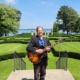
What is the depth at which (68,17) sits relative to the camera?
272 feet

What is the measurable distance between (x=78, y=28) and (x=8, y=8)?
26393 millimetres

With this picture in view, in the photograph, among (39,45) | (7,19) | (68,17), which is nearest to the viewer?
(39,45)

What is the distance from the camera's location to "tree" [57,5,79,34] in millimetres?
81750

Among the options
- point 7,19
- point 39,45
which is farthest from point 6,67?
point 7,19

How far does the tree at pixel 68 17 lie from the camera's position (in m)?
81.8

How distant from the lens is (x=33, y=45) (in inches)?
262

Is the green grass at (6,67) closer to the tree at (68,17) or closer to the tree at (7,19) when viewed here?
the tree at (7,19)

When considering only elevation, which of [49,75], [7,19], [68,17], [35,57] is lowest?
[49,75]

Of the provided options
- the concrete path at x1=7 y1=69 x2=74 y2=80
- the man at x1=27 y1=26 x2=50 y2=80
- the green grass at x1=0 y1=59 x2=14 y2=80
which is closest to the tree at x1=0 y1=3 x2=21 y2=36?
the green grass at x1=0 y1=59 x2=14 y2=80

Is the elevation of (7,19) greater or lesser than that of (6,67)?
greater

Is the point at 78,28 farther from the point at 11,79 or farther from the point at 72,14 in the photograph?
the point at 11,79

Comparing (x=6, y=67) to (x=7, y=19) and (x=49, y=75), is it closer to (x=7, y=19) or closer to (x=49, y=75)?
(x=49, y=75)

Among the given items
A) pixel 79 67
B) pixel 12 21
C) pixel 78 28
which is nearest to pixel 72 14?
pixel 78 28

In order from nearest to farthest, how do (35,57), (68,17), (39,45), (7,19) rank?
(35,57), (39,45), (7,19), (68,17)
